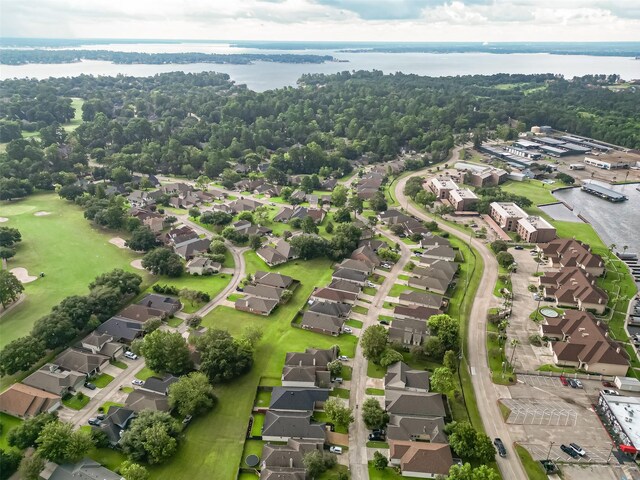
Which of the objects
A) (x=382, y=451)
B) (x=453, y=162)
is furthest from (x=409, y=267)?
(x=453, y=162)

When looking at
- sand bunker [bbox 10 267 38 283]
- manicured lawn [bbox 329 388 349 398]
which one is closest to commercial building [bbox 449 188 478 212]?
manicured lawn [bbox 329 388 349 398]

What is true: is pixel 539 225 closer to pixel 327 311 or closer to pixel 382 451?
pixel 327 311

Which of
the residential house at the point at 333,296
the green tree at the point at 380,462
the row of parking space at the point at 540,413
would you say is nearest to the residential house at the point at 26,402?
the green tree at the point at 380,462

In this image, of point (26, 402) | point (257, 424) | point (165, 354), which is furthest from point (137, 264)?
point (257, 424)

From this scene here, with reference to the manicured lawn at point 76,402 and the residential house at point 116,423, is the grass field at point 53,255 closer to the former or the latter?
the manicured lawn at point 76,402

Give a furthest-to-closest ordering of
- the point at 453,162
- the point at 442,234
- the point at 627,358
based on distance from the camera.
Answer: the point at 453,162
the point at 442,234
the point at 627,358

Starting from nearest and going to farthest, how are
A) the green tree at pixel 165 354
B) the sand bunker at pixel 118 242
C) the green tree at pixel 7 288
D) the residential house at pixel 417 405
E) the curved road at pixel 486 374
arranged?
the curved road at pixel 486 374, the residential house at pixel 417 405, the green tree at pixel 165 354, the green tree at pixel 7 288, the sand bunker at pixel 118 242

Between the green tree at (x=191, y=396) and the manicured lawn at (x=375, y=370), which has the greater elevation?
the green tree at (x=191, y=396)
